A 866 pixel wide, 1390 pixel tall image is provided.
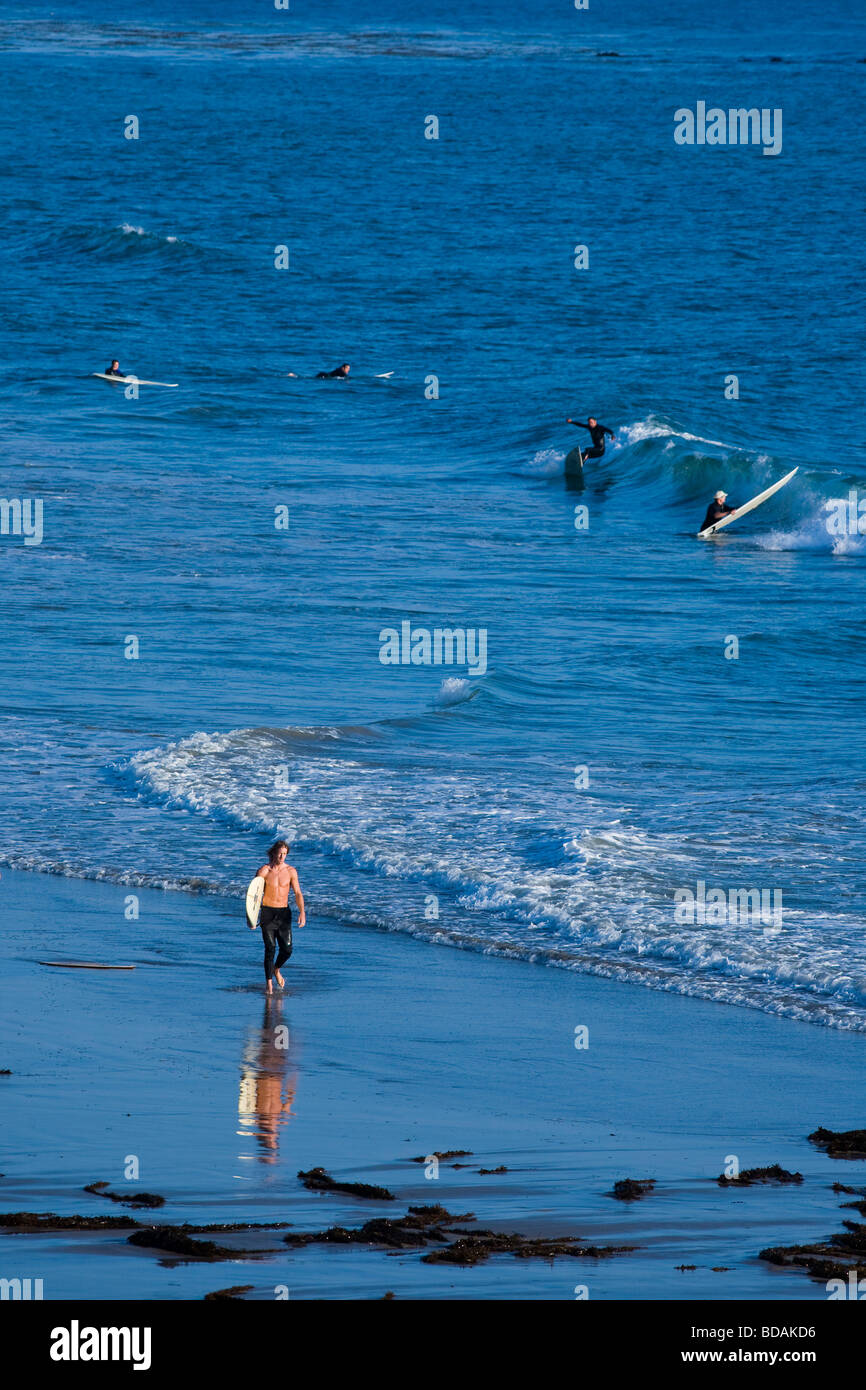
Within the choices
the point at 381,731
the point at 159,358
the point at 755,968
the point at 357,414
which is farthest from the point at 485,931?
the point at 159,358

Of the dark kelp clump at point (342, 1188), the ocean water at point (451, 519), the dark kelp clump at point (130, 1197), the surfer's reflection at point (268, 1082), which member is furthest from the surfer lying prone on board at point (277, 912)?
the dark kelp clump at point (130, 1197)

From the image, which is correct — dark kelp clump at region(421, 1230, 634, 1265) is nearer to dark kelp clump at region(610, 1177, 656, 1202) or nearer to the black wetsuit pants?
dark kelp clump at region(610, 1177, 656, 1202)

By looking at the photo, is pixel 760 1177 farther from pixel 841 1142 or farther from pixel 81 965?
pixel 81 965

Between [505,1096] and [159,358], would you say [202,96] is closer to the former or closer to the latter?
[159,358]

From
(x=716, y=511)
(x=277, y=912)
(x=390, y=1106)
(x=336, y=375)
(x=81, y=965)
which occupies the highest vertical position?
(x=336, y=375)

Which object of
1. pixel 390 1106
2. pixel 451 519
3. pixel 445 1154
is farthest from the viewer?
pixel 451 519

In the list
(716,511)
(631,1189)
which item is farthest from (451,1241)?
(716,511)

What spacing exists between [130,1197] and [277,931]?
474cm

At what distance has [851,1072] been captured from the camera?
11281mm

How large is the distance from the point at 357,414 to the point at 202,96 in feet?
179

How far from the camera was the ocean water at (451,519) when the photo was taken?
1636 centimetres

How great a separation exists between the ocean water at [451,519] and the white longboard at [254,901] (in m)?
1.23

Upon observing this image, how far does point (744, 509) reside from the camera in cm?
3444

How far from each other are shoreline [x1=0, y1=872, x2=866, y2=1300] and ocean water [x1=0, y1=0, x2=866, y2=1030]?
2.52 feet
